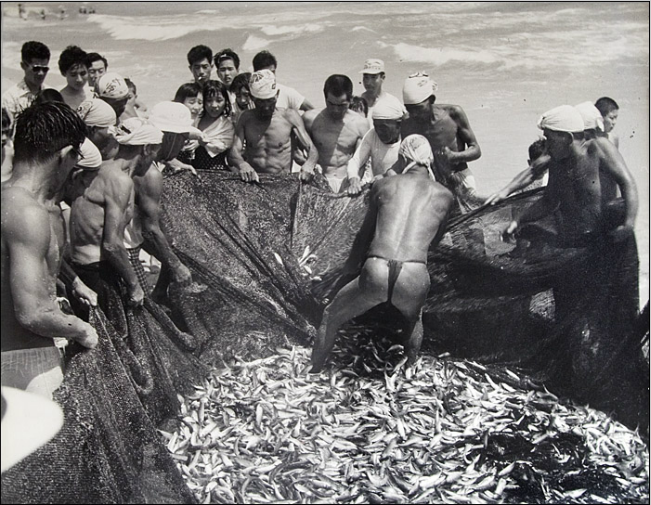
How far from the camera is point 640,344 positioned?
6.44 metres

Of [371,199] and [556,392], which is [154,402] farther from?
[556,392]

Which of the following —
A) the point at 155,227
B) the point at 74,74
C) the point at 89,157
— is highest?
the point at 74,74

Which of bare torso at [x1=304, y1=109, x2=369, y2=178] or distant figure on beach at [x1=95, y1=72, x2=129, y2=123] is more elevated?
distant figure on beach at [x1=95, y1=72, x2=129, y2=123]

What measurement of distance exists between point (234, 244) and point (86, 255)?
131cm

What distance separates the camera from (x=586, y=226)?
21.1 feet

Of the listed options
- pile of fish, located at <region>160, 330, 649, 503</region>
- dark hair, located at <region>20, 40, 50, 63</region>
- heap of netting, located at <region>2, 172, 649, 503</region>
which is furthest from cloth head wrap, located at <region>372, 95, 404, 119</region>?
dark hair, located at <region>20, 40, 50, 63</region>

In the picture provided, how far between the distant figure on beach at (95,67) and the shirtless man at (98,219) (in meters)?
0.73

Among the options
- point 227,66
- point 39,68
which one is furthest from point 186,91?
point 39,68

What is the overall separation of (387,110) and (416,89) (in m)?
0.30

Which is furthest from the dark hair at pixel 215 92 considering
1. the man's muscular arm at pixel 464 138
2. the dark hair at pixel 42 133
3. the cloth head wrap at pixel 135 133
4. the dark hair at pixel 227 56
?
the man's muscular arm at pixel 464 138

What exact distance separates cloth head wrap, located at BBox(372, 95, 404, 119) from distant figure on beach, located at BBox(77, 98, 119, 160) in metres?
2.07

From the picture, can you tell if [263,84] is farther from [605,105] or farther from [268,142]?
[605,105]

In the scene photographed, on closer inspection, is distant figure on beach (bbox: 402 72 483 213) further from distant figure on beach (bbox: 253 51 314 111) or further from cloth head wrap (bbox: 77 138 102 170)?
cloth head wrap (bbox: 77 138 102 170)

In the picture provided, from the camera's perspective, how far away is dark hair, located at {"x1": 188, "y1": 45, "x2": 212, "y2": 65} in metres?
6.23
